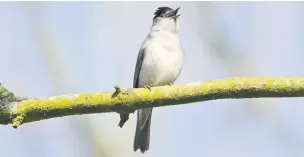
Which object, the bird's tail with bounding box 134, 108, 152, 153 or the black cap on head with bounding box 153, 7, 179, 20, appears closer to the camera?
the bird's tail with bounding box 134, 108, 152, 153

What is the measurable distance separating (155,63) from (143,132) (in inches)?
37.9

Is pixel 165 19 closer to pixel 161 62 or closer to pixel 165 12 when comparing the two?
pixel 165 12

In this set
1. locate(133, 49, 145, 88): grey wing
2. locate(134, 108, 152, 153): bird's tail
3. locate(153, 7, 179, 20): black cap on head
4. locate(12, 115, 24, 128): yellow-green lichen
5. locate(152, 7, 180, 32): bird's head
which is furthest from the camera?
locate(153, 7, 179, 20): black cap on head

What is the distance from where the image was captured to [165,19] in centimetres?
667

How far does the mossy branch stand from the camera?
10.6ft

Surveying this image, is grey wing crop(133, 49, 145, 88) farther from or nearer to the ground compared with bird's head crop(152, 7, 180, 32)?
nearer to the ground

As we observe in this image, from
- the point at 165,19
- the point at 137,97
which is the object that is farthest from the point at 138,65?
the point at 137,97

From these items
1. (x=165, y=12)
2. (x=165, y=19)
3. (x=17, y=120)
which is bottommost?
(x=17, y=120)

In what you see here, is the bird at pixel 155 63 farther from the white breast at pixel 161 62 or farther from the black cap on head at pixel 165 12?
the black cap on head at pixel 165 12

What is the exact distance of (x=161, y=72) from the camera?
19.4 ft

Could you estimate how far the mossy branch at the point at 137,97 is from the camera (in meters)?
3.22

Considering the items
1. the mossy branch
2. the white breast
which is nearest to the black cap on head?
the white breast

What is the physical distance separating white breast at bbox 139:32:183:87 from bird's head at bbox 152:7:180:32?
38cm

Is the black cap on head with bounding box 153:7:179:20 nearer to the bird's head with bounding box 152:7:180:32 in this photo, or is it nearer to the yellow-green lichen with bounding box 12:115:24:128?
the bird's head with bounding box 152:7:180:32
